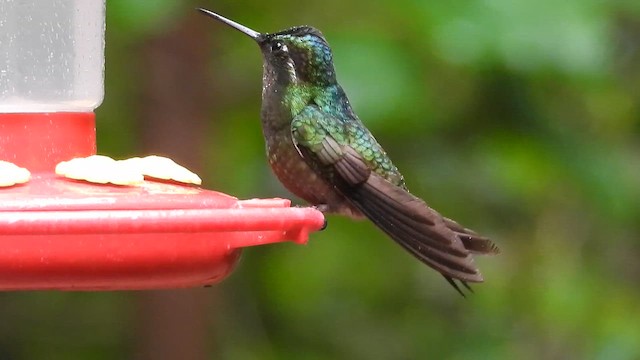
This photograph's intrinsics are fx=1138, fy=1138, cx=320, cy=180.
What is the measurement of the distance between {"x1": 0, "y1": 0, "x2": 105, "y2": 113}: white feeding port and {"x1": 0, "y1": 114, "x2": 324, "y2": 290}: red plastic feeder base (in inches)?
19.0

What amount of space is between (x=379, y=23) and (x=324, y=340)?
1.54m

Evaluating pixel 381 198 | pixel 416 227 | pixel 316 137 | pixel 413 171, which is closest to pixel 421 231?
pixel 416 227

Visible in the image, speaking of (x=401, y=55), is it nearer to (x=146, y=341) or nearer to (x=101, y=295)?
(x=146, y=341)

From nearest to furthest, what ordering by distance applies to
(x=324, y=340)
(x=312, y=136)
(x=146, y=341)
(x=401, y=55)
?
(x=312, y=136) < (x=401, y=55) < (x=146, y=341) < (x=324, y=340)

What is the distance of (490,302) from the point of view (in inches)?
214

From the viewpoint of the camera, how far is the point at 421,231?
3131 millimetres

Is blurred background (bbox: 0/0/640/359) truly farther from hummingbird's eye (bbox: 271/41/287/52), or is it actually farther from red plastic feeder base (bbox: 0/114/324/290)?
red plastic feeder base (bbox: 0/114/324/290)

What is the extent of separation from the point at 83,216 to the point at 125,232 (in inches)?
3.1

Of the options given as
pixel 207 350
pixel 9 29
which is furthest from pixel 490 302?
pixel 9 29

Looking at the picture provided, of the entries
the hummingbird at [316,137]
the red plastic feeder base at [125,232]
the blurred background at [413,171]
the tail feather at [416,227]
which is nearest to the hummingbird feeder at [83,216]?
the red plastic feeder base at [125,232]

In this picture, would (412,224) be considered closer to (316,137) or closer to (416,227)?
(416,227)

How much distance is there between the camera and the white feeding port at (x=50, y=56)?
9.30 feet

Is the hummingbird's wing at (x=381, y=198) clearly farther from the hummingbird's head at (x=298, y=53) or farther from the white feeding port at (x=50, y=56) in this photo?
the white feeding port at (x=50, y=56)

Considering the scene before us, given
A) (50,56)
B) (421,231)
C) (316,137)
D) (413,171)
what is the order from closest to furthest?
1. (50,56)
2. (421,231)
3. (316,137)
4. (413,171)
